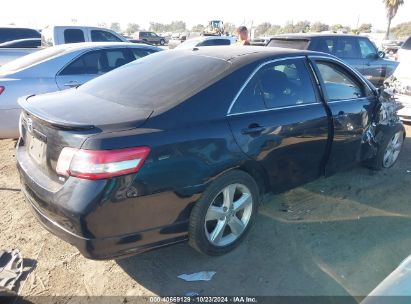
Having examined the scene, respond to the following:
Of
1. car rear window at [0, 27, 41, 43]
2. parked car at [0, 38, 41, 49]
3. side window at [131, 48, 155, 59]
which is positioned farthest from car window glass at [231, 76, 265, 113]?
car rear window at [0, 27, 41, 43]

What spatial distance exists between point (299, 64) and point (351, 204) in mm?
1610

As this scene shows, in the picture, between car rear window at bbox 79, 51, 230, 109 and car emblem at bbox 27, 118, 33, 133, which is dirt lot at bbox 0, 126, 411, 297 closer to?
car emblem at bbox 27, 118, 33, 133

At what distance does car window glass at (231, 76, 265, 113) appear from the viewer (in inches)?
117

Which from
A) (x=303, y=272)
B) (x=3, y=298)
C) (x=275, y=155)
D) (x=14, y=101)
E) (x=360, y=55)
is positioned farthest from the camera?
(x=360, y=55)

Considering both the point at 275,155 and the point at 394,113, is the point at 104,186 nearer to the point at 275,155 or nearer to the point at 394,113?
the point at 275,155

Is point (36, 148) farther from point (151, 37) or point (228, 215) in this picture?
point (151, 37)

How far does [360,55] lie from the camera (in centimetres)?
927

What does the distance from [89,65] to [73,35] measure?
5.37 meters

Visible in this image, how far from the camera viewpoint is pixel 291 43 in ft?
28.0

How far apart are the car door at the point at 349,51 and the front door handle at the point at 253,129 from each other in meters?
6.66

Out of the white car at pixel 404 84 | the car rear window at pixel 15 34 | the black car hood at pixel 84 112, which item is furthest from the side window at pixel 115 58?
the car rear window at pixel 15 34

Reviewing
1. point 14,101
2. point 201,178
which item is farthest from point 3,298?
point 14,101

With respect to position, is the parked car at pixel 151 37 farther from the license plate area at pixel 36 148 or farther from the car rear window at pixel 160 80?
the license plate area at pixel 36 148

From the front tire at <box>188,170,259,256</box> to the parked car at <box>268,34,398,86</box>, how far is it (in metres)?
6.04
